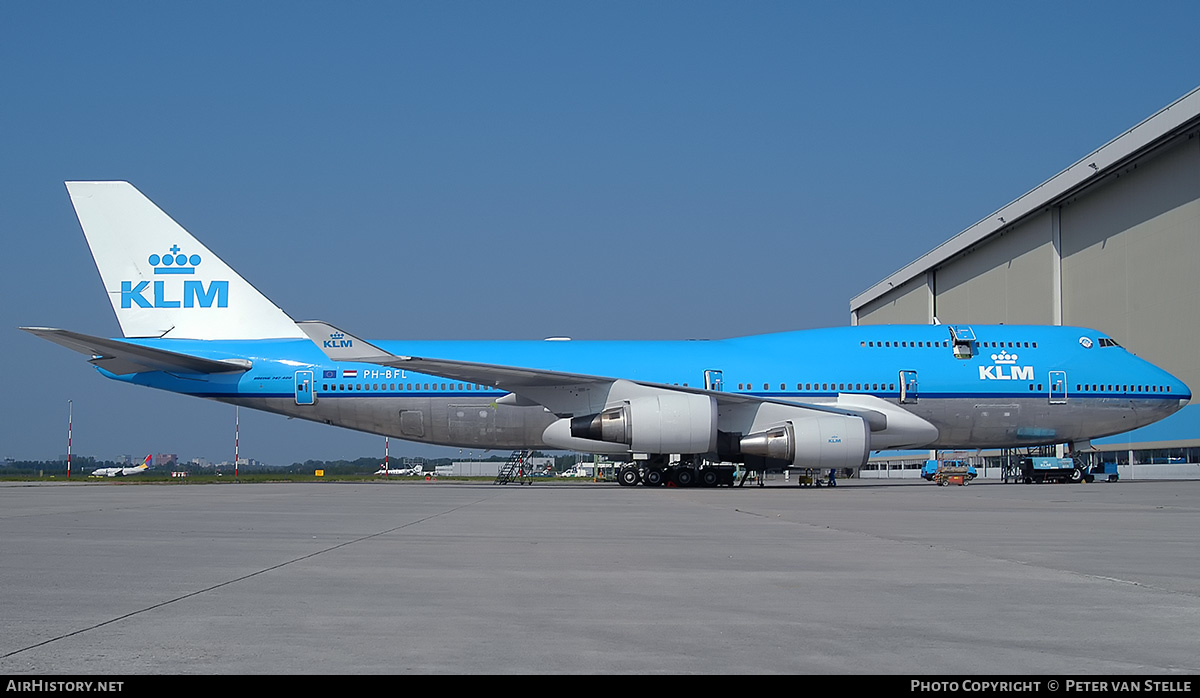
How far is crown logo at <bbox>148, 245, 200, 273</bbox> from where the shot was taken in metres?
25.4

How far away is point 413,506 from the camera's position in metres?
15.4

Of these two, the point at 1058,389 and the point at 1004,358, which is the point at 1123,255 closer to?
the point at 1058,389

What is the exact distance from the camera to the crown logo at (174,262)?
25.4 meters

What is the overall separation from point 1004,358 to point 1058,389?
145 cm

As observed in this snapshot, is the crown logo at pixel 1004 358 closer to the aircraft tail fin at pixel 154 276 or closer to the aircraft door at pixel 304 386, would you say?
the aircraft door at pixel 304 386

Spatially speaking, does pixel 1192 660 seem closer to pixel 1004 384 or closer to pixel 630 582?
pixel 630 582

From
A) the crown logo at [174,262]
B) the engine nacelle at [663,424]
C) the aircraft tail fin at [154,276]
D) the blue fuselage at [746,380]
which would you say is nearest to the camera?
the engine nacelle at [663,424]

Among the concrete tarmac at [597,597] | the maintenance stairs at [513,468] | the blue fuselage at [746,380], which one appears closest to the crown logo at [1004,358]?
the blue fuselage at [746,380]

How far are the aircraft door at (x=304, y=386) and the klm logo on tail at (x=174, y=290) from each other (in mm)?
2974

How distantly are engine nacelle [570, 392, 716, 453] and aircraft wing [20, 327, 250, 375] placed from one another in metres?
9.07

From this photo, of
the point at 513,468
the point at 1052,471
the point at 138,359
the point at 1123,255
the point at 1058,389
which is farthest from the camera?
the point at 1123,255

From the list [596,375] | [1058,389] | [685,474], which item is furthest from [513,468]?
[1058,389]

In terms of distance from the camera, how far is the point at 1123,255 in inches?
1430
